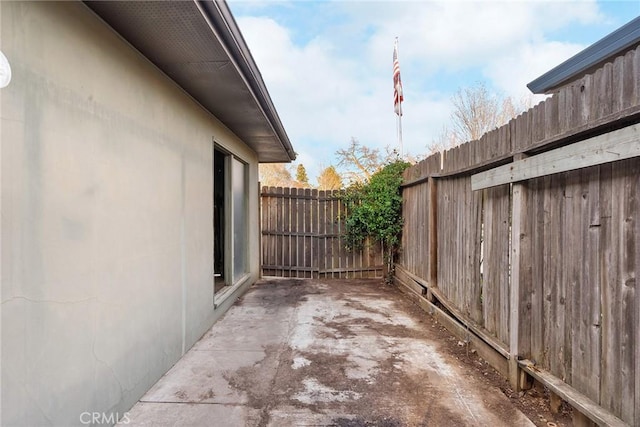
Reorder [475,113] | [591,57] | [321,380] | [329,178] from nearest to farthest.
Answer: [321,380] < [591,57] < [475,113] < [329,178]

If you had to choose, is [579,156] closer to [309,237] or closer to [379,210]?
[379,210]

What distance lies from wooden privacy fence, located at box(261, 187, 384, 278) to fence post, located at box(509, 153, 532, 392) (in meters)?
4.57

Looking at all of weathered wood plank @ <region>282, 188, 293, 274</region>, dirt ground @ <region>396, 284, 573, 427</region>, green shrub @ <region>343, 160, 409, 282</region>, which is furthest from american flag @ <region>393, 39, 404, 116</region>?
dirt ground @ <region>396, 284, 573, 427</region>

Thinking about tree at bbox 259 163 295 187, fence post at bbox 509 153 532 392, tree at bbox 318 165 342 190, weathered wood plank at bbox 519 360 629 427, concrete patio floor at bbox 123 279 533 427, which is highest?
tree at bbox 259 163 295 187

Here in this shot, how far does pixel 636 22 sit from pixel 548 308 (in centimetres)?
273

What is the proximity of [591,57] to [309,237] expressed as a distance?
17.3ft

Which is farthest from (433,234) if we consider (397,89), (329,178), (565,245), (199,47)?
(329,178)

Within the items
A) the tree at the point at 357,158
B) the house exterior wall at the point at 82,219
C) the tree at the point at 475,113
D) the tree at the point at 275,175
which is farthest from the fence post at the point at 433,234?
the tree at the point at 275,175

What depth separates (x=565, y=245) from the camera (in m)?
→ 2.07

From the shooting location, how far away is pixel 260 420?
216 cm

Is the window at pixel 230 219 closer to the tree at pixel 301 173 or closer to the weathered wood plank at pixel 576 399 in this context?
the weathered wood plank at pixel 576 399

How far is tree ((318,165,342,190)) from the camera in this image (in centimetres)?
1336

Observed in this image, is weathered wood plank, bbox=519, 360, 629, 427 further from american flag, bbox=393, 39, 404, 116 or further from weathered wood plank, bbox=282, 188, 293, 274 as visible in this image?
american flag, bbox=393, 39, 404, 116

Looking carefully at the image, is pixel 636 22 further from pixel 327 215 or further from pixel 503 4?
pixel 327 215
